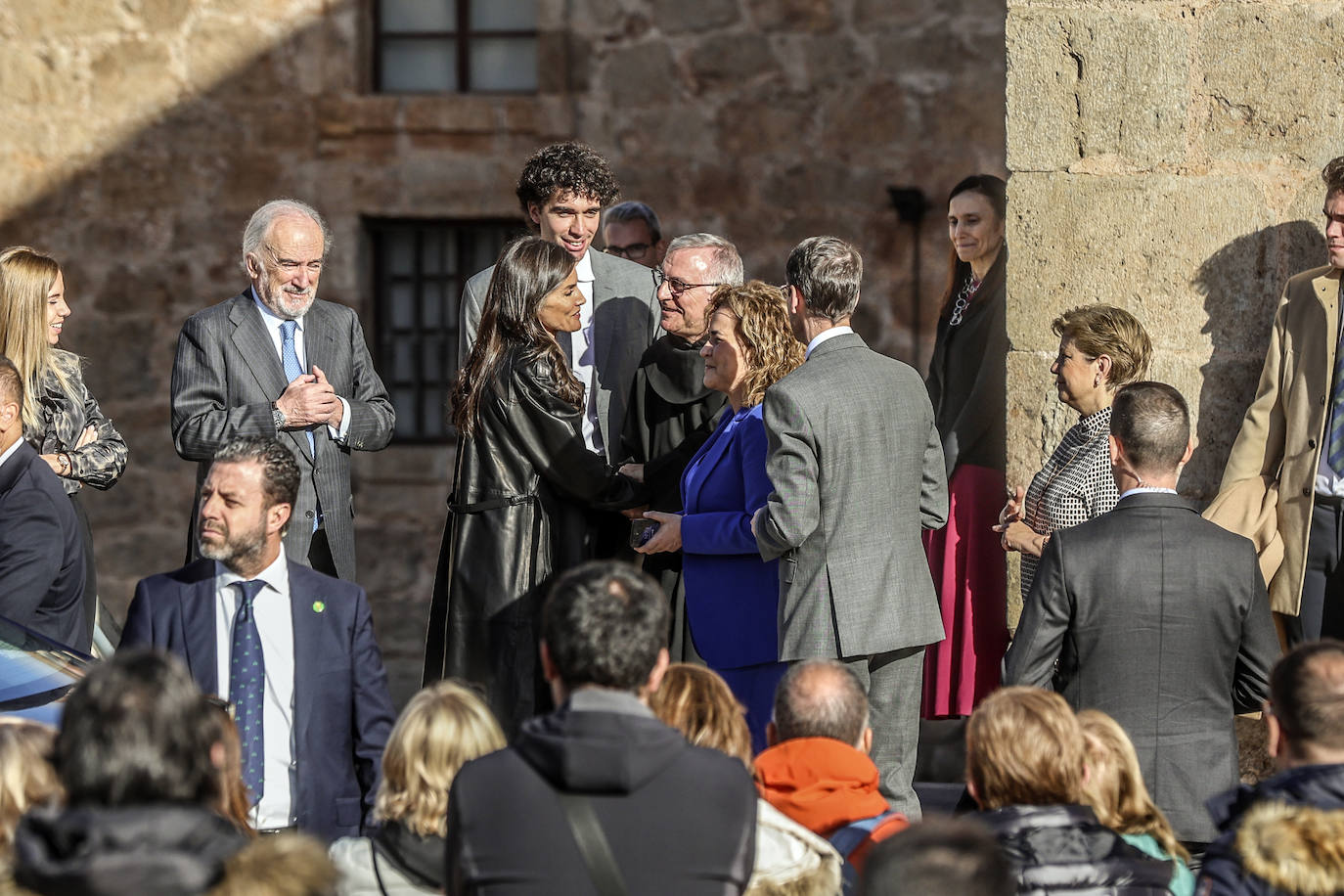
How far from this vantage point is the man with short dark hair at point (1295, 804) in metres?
2.76

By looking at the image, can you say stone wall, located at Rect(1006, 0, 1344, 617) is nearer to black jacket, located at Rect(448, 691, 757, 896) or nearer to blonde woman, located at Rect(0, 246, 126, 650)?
black jacket, located at Rect(448, 691, 757, 896)

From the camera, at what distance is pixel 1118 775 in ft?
10.5

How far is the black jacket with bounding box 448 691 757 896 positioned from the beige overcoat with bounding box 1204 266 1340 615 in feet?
8.67

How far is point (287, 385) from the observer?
5141mm

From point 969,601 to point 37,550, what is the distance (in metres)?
2.76

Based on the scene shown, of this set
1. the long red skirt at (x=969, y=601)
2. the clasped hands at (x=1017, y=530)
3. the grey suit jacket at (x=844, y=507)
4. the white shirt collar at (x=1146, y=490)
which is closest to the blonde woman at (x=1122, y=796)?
the white shirt collar at (x=1146, y=490)

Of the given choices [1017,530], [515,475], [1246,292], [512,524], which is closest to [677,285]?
[515,475]

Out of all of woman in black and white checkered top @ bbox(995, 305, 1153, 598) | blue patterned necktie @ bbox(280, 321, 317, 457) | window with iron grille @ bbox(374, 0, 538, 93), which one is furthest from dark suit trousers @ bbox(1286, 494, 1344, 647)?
window with iron grille @ bbox(374, 0, 538, 93)

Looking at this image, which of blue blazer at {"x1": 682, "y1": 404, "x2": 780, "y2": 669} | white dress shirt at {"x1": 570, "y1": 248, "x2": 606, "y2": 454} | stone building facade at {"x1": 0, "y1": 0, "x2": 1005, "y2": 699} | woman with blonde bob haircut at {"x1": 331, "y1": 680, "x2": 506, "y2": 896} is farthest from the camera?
stone building facade at {"x1": 0, "y1": 0, "x2": 1005, "y2": 699}

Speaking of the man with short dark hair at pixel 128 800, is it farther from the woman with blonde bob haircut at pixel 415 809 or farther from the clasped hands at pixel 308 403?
the clasped hands at pixel 308 403

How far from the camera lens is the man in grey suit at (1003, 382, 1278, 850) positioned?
12.9 ft

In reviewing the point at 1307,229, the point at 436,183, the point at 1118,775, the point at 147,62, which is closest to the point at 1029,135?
the point at 1307,229

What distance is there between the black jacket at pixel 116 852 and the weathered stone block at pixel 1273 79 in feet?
12.5

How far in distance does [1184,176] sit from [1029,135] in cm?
46
